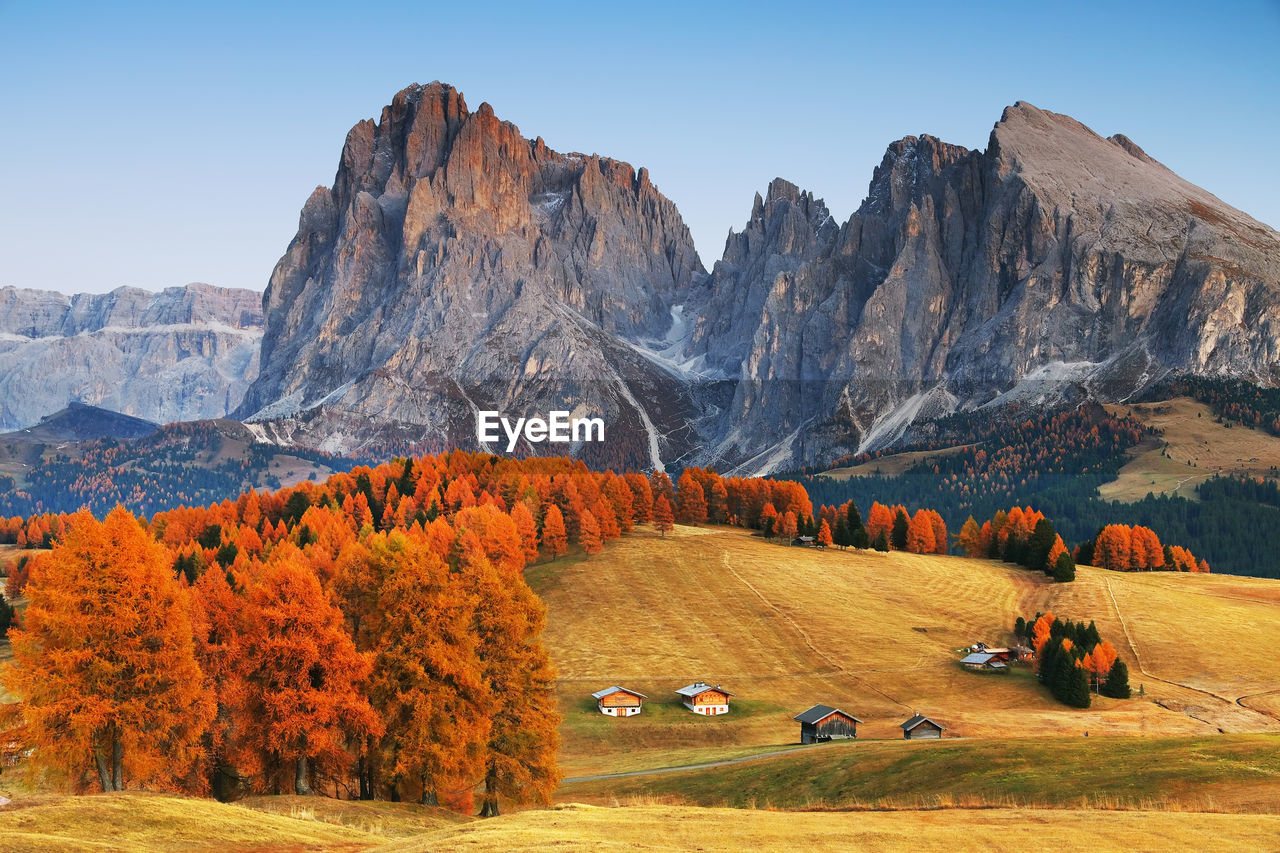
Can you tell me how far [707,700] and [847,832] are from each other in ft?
168

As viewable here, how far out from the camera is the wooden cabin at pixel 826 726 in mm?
76562

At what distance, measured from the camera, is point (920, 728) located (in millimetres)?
76188

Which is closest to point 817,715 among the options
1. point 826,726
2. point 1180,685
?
point 826,726

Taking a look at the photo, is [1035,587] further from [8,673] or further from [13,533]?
[13,533]

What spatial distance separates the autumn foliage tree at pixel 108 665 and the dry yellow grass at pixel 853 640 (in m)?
31.0

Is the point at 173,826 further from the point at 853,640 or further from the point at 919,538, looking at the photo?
the point at 919,538

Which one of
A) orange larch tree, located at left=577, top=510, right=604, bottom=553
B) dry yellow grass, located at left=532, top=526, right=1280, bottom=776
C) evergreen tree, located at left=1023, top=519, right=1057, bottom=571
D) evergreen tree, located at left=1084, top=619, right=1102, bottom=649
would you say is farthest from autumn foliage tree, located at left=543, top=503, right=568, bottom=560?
evergreen tree, located at left=1023, top=519, right=1057, bottom=571

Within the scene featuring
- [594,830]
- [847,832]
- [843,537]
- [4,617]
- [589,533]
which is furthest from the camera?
[843,537]

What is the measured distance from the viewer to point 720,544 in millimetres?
145500

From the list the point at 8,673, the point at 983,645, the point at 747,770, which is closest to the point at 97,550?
the point at 8,673

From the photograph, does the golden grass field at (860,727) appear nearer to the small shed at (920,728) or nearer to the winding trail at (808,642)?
the winding trail at (808,642)

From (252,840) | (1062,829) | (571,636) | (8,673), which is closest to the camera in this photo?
(252,840)

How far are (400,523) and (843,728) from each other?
69.8m

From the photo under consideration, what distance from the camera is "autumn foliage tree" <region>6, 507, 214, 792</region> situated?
3941cm
